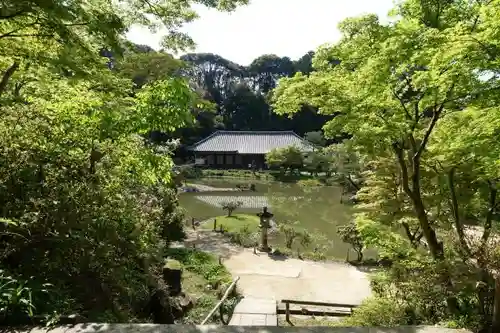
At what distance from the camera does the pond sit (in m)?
18.6

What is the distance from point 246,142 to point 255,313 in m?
40.4

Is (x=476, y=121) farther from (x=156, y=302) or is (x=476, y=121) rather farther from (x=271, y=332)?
(x=156, y=302)

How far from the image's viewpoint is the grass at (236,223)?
19.5m

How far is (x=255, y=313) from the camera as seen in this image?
9.12 meters

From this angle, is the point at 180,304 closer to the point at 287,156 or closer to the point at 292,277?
the point at 292,277

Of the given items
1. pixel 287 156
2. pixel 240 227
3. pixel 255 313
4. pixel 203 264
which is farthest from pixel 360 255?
pixel 287 156

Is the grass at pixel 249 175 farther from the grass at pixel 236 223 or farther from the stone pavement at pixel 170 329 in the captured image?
the stone pavement at pixel 170 329

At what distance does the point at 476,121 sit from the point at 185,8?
4633mm

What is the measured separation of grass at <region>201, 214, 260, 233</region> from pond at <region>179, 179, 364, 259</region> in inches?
55.9

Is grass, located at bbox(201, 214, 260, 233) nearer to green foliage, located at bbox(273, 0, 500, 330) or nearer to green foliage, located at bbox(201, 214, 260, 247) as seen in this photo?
green foliage, located at bbox(201, 214, 260, 247)

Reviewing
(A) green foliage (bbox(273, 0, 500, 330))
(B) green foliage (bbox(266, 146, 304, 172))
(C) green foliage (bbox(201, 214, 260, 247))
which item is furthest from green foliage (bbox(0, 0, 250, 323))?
(B) green foliage (bbox(266, 146, 304, 172))

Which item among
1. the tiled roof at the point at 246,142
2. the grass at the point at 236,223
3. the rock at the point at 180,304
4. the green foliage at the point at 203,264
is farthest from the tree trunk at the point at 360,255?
the tiled roof at the point at 246,142

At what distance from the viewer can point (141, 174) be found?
5.88 metres

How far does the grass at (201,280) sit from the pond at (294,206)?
4.83m
